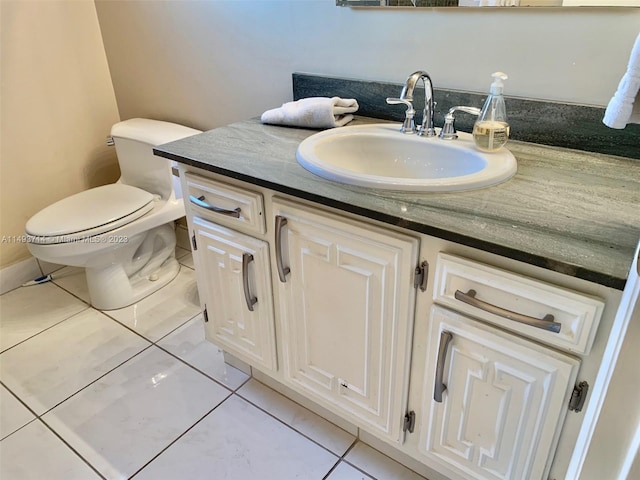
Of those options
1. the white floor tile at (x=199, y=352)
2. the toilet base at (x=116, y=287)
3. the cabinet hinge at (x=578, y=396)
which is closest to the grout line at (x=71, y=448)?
the white floor tile at (x=199, y=352)

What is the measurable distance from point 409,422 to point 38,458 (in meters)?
1.10

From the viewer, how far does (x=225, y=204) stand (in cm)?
132

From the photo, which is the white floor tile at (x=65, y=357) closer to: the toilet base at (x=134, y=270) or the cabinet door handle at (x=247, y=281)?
the toilet base at (x=134, y=270)

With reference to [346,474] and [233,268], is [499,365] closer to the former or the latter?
[346,474]

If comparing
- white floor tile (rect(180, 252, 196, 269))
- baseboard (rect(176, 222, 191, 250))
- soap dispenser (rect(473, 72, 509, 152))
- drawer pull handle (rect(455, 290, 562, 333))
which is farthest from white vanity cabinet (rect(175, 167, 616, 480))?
baseboard (rect(176, 222, 191, 250))

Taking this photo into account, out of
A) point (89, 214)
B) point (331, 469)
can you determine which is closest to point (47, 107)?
point (89, 214)

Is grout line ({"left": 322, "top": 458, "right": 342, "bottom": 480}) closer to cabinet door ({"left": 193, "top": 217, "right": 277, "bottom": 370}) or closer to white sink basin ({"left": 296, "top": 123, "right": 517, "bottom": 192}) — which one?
cabinet door ({"left": 193, "top": 217, "right": 277, "bottom": 370})

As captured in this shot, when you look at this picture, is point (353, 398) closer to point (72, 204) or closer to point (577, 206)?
point (577, 206)

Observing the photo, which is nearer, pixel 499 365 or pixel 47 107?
pixel 499 365

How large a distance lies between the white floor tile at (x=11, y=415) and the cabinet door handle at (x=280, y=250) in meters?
1.02

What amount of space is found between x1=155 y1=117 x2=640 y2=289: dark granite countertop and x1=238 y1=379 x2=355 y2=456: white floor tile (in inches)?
31.6

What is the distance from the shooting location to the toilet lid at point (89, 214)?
183cm

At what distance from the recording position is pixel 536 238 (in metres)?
0.87

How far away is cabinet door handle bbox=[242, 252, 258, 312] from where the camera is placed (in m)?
1.34
